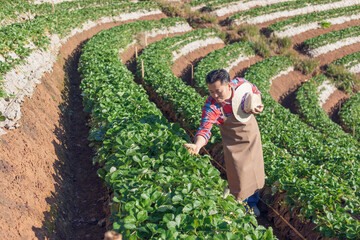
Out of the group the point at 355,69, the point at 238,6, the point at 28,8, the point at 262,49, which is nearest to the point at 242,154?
the point at 28,8

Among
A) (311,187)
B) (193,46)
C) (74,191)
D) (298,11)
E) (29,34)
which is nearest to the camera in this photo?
(311,187)

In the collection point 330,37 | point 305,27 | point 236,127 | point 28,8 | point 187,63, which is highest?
point 28,8

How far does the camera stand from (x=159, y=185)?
161 inches

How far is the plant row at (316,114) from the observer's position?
15.0 meters

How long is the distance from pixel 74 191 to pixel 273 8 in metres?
32.7

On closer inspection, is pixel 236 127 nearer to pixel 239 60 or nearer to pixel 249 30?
pixel 239 60

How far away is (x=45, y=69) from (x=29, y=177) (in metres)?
5.88

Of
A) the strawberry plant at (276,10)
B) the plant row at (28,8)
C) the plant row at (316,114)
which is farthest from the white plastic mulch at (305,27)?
the plant row at (28,8)

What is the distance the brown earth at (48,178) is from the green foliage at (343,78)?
22.4 metres

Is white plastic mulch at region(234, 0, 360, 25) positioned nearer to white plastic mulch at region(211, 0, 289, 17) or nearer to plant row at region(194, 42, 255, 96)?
white plastic mulch at region(211, 0, 289, 17)

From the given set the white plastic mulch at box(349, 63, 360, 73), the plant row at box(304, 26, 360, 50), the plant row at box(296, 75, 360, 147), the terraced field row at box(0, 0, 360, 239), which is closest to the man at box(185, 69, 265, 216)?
the terraced field row at box(0, 0, 360, 239)

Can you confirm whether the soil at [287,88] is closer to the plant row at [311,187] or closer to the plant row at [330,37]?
the plant row at [330,37]

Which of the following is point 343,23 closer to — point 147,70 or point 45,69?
point 147,70

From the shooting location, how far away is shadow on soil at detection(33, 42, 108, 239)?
534 cm
